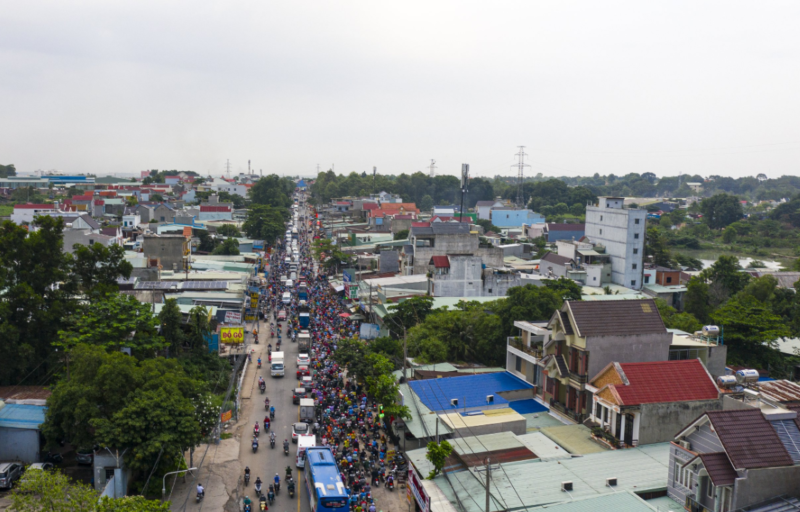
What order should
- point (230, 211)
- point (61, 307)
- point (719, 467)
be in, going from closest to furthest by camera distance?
1. point (719, 467)
2. point (61, 307)
3. point (230, 211)

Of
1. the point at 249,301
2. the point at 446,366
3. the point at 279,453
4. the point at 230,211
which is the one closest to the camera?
the point at 279,453

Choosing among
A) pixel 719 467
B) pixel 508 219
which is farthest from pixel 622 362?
pixel 508 219

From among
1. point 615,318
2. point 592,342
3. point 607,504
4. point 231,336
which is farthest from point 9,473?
point 615,318

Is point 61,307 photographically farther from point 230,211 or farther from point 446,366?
point 230,211

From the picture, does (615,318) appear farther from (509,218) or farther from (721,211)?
(721,211)

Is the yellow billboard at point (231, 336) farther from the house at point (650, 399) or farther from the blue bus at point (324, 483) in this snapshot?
the house at point (650, 399)

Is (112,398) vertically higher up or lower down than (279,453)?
higher up

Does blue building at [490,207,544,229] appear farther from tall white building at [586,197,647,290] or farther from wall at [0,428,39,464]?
wall at [0,428,39,464]

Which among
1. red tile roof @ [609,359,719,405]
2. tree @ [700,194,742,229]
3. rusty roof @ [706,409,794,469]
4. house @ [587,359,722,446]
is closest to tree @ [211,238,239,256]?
house @ [587,359,722,446]
